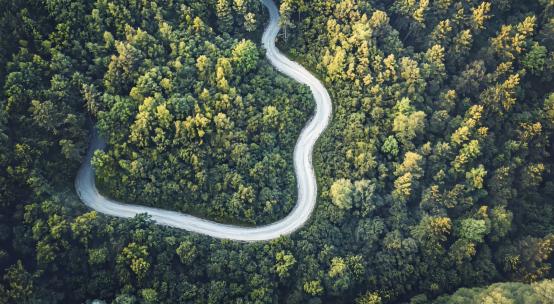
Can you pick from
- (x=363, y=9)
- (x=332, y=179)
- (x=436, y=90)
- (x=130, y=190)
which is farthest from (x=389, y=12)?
(x=130, y=190)

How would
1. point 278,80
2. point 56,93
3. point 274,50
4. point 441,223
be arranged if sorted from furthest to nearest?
point 274,50
point 278,80
point 441,223
point 56,93

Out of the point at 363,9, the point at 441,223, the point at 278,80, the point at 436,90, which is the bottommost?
the point at 441,223

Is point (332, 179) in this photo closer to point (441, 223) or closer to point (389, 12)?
point (441, 223)

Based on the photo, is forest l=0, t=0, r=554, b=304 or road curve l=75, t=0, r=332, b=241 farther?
road curve l=75, t=0, r=332, b=241

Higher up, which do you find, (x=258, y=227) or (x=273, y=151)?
(x=273, y=151)

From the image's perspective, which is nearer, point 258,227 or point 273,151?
point 258,227
